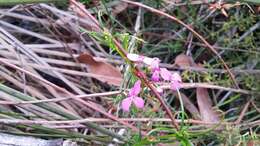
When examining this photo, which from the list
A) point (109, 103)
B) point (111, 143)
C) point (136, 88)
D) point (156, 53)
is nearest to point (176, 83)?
point (136, 88)

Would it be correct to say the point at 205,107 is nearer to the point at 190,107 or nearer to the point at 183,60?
the point at 190,107

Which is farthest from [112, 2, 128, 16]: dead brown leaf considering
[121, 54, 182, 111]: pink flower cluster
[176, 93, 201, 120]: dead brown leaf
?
[121, 54, 182, 111]: pink flower cluster

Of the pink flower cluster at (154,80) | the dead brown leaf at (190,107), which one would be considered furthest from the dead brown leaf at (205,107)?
the pink flower cluster at (154,80)

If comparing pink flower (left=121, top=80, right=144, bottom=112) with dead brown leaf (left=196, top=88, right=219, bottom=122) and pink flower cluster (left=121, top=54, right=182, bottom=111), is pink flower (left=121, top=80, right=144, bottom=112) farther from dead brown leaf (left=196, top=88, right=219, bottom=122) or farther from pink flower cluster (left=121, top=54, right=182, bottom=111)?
dead brown leaf (left=196, top=88, right=219, bottom=122)

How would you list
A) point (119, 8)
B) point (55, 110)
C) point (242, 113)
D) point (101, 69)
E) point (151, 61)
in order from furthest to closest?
1. point (119, 8)
2. point (101, 69)
3. point (242, 113)
4. point (55, 110)
5. point (151, 61)

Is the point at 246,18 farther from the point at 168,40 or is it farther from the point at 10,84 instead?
the point at 10,84

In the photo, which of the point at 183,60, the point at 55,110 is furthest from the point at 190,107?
the point at 55,110
